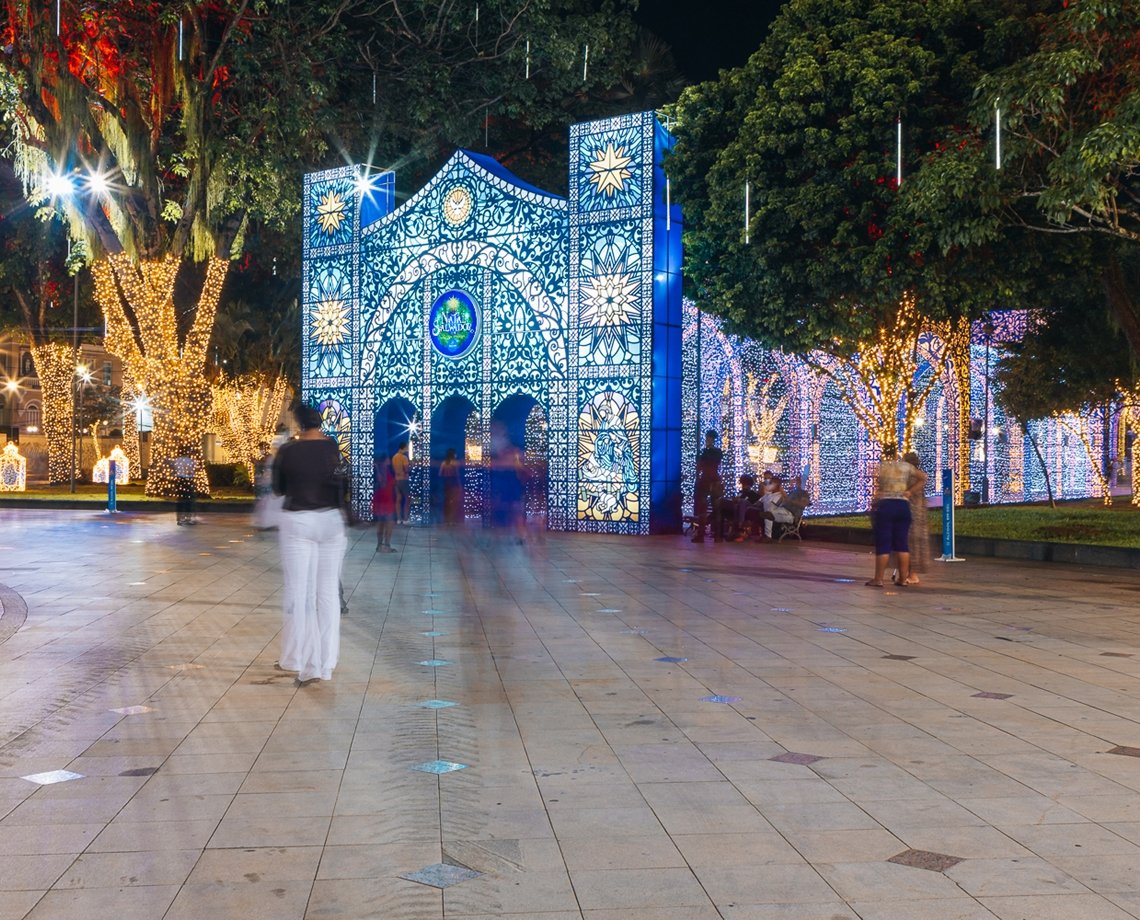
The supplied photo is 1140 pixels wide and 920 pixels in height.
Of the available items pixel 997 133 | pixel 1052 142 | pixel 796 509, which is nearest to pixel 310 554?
pixel 997 133

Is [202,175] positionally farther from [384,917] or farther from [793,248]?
[384,917]

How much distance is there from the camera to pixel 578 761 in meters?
6.73

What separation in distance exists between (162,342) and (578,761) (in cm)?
2526

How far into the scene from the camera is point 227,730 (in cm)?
749

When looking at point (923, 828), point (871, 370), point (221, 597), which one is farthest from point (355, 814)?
point (871, 370)

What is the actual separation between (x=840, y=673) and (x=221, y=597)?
23.8ft

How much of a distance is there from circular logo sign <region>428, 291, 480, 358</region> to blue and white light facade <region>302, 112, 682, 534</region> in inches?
1.6

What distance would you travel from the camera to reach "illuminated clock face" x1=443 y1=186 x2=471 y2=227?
1032 inches

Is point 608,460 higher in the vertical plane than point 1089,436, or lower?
lower

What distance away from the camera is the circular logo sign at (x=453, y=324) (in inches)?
1025

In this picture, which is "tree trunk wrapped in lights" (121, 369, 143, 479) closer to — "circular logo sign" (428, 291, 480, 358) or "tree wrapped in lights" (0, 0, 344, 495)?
"tree wrapped in lights" (0, 0, 344, 495)

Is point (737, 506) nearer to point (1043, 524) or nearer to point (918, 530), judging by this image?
point (1043, 524)

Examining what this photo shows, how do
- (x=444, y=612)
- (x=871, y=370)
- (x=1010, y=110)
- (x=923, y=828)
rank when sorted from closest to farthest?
(x=923, y=828), (x=444, y=612), (x=1010, y=110), (x=871, y=370)

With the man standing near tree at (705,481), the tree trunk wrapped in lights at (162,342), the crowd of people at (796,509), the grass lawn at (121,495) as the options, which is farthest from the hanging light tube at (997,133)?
the grass lawn at (121,495)
